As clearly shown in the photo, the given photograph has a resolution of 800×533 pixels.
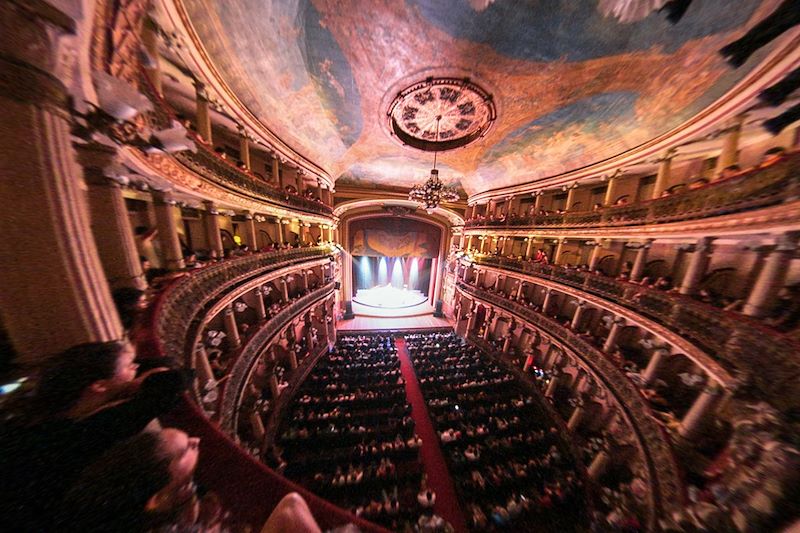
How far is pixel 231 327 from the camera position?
21.6ft

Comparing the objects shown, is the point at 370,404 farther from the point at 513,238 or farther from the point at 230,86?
the point at 513,238

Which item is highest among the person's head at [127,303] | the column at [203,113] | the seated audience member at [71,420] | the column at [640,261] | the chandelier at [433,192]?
the column at [203,113]

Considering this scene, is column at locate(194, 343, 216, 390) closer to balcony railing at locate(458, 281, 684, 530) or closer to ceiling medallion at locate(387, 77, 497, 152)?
ceiling medallion at locate(387, 77, 497, 152)

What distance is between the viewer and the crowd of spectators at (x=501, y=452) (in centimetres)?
609

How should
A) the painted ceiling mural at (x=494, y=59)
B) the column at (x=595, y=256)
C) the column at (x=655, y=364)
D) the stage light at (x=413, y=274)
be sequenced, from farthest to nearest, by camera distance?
1. the stage light at (x=413, y=274)
2. the column at (x=595, y=256)
3. the column at (x=655, y=364)
4. the painted ceiling mural at (x=494, y=59)

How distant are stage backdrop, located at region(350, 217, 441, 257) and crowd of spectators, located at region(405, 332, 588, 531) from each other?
970 cm

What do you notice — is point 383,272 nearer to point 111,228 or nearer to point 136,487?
point 111,228

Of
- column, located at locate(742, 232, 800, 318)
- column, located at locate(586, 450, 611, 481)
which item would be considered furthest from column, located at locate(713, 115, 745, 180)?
column, located at locate(586, 450, 611, 481)

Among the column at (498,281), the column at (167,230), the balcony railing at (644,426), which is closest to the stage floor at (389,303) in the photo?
the column at (498,281)

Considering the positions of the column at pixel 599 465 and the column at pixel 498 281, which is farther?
the column at pixel 498 281

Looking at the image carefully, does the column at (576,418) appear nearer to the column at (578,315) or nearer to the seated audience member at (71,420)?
the column at (578,315)

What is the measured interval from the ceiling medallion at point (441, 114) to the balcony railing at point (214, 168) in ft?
15.8

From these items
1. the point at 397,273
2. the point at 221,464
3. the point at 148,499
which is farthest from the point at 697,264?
the point at 397,273

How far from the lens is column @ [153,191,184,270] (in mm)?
4707
